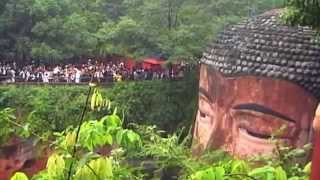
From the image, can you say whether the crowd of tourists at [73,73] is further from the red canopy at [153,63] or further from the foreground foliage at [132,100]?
the foreground foliage at [132,100]

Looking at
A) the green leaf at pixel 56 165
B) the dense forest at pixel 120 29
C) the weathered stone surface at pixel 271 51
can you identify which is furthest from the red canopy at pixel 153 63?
the green leaf at pixel 56 165

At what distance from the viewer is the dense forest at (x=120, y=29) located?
15.8m

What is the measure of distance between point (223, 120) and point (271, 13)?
2082 mm

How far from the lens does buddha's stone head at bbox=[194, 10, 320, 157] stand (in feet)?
30.8

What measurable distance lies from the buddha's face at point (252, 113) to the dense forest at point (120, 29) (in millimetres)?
4988

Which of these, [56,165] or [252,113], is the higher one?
[56,165]

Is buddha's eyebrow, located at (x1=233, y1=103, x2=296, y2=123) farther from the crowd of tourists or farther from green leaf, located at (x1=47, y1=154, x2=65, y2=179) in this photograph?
green leaf, located at (x1=47, y1=154, x2=65, y2=179)

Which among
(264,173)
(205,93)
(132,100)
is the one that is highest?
(264,173)

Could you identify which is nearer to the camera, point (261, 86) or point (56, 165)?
point (56, 165)

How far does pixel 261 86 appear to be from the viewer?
382 inches

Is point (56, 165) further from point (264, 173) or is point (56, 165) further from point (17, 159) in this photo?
point (17, 159)

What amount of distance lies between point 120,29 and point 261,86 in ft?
22.1

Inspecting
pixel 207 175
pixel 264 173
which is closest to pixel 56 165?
pixel 207 175

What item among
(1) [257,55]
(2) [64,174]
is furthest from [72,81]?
(2) [64,174]
